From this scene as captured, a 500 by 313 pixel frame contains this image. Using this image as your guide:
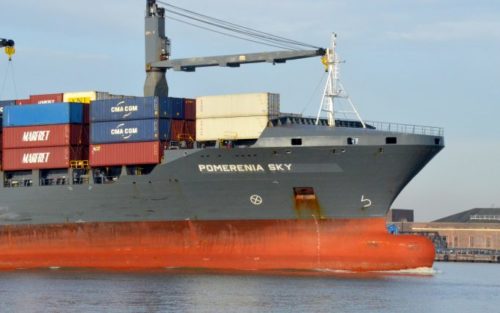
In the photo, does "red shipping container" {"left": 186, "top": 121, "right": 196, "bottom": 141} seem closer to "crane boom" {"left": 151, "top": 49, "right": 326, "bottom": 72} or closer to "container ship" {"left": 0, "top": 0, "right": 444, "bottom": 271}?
"container ship" {"left": 0, "top": 0, "right": 444, "bottom": 271}

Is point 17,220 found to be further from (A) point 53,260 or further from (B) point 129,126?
(B) point 129,126

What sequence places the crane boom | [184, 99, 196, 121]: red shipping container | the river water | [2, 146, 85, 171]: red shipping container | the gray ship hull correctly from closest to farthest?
the river water < the gray ship hull < the crane boom < [184, 99, 196, 121]: red shipping container < [2, 146, 85, 171]: red shipping container

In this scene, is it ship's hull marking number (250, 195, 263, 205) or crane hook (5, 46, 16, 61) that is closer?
ship's hull marking number (250, 195, 263, 205)

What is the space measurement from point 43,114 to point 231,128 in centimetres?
1181

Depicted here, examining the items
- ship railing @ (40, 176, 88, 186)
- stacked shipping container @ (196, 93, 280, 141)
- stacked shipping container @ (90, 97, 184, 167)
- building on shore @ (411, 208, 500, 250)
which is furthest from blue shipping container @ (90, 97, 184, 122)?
building on shore @ (411, 208, 500, 250)

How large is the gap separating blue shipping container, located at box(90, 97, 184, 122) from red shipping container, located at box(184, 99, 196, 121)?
0.78 feet

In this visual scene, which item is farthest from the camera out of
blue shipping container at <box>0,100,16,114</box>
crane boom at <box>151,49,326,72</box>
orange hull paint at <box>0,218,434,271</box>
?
blue shipping container at <box>0,100,16,114</box>

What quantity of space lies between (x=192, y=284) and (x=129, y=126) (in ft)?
38.6

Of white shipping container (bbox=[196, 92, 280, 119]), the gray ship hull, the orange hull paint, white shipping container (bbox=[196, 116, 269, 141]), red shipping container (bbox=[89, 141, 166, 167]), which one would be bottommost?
the orange hull paint

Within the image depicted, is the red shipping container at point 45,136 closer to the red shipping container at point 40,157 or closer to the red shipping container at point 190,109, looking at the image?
the red shipping container at point 40,157

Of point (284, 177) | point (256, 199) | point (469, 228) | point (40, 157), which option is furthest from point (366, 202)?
point (469, 228)

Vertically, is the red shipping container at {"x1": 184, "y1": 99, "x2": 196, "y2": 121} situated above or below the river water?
above

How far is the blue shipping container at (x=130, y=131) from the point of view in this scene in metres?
58.0

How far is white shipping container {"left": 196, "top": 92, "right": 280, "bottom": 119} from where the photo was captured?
5612cm
